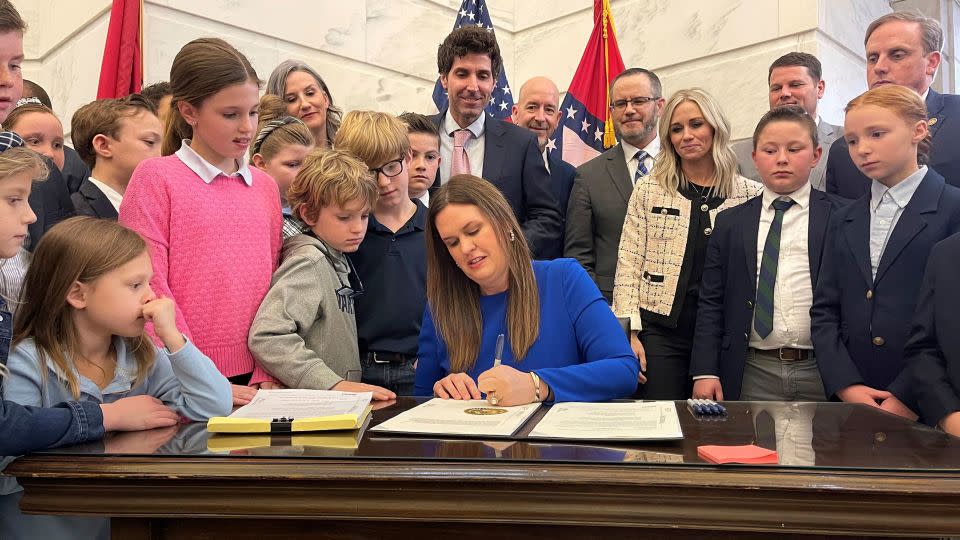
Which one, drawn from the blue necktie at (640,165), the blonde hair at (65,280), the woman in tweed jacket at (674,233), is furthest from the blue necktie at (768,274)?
the blonde hair at (65,280)

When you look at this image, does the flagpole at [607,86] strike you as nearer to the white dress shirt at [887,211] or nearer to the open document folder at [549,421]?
the white dress shirt at [887,211]

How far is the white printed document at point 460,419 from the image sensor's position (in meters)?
1.61

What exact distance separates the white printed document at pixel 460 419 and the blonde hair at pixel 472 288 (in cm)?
37

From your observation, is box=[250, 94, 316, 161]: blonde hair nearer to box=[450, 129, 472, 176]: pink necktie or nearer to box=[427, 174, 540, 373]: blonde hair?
box=[450, 129, 472, 176]: pink necktie

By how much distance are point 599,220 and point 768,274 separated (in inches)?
33.9

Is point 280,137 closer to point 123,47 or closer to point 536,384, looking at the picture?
point 536,384

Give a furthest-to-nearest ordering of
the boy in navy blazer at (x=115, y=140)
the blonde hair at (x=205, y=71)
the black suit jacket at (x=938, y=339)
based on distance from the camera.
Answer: the boy in navy blazer at (x=115, y=140)
the blonde hair at (x=205, y=71)
the black suit jacket at (x=938, y=339)

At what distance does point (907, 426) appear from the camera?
1686 mm

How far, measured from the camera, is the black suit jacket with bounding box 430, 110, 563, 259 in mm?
3752

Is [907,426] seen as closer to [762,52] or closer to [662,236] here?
[662,236]

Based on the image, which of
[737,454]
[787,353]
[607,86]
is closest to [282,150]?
[787,353]

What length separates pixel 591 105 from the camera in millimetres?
5652

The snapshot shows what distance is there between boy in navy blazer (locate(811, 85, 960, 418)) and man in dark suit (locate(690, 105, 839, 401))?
0.14 m

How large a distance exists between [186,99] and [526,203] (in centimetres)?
169
